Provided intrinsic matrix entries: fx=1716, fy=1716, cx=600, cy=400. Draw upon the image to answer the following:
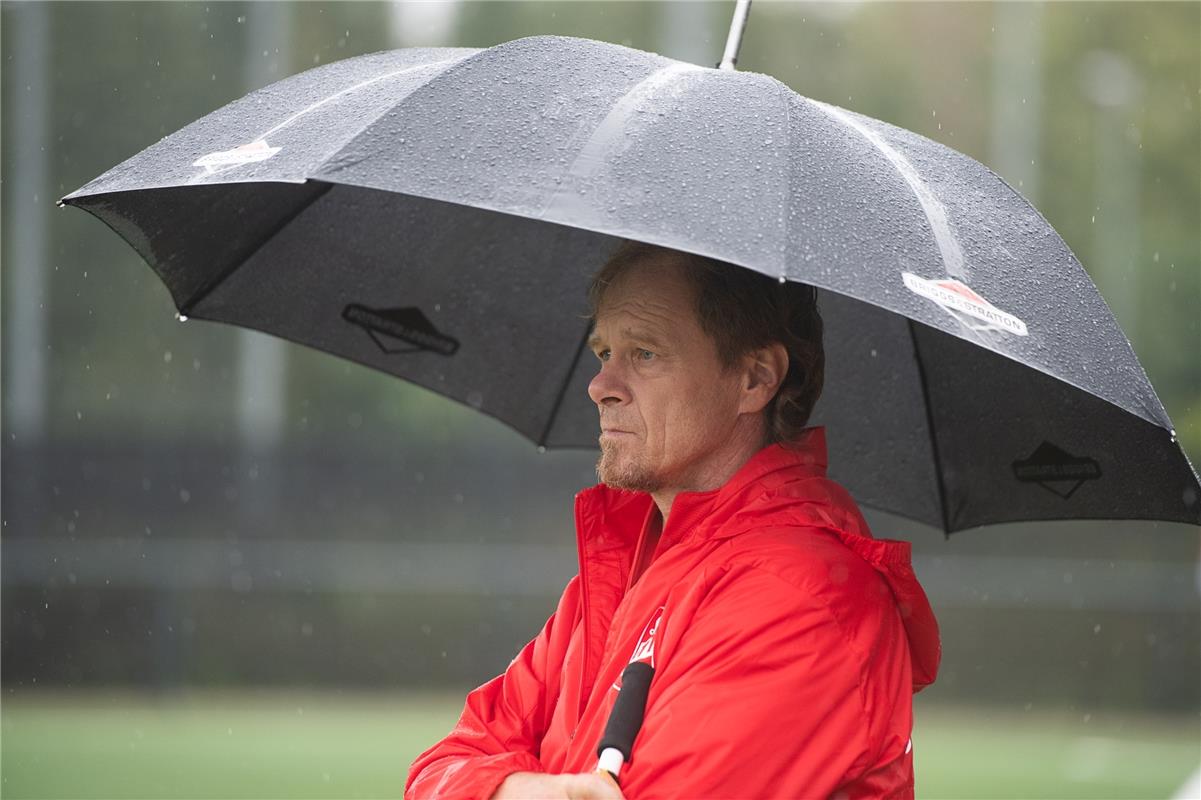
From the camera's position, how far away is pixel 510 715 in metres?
2.85

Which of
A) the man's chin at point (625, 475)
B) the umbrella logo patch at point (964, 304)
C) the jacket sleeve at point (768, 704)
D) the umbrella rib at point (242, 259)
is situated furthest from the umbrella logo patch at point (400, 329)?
the umbrella logo patch at point (964, 304)

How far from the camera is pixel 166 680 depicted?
13.5 metres

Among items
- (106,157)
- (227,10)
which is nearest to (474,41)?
(227,10)

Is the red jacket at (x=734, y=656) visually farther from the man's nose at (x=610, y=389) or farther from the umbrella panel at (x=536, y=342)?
the umbrella panel at (x=536, y=342)

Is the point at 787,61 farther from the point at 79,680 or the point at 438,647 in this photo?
the point at 79,680

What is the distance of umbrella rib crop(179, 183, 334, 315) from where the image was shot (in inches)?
135

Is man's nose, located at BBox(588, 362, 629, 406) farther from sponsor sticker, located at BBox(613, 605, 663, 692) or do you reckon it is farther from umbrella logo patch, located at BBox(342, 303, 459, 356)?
umbrella logo patch, located at BBox(342, 303, 459, 356)

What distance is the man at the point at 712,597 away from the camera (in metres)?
2.34

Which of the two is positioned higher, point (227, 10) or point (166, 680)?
point (227, 10)

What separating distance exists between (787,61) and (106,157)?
7378mm

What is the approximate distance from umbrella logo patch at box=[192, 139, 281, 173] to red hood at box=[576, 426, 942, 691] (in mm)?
828

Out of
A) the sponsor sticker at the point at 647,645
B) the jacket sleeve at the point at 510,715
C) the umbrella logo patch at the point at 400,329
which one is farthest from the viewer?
the umbrella logo patch at the point at 400,329

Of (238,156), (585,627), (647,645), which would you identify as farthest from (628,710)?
(238,156)

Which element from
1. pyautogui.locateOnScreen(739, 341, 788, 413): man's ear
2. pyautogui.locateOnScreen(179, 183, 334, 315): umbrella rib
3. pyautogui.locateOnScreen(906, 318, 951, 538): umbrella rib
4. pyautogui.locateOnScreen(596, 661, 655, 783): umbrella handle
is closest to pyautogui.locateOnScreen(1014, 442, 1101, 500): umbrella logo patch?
pyautogui.locateOnScreen(906, 318, 951, 538): umbrella rib
